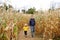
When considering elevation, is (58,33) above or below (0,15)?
below

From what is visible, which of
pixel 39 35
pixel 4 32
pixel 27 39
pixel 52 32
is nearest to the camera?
pixel 4 32

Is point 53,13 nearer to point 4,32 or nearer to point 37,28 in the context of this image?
point 37,28

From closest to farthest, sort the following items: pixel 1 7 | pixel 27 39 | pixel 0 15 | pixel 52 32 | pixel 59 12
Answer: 1. pixel 0 15
2. pixel 1 7
3. pixel 52 32
4. pixel 59 12
5. pixel 27 39

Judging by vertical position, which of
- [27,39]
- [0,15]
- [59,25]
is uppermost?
[0,15]

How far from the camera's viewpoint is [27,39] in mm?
12961

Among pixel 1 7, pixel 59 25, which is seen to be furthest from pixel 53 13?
pixel 1 7

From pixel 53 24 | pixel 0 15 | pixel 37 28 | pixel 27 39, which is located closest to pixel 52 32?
pixel 53 24

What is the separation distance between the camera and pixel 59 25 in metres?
10.7

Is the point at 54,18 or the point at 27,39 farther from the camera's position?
the point at 27,39

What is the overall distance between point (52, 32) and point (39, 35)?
3.48 m

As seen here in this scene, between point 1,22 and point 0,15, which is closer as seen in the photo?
point 1,22

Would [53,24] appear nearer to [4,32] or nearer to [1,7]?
[1,7]

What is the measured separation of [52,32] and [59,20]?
2.61ft

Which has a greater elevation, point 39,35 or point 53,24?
point 53,24
